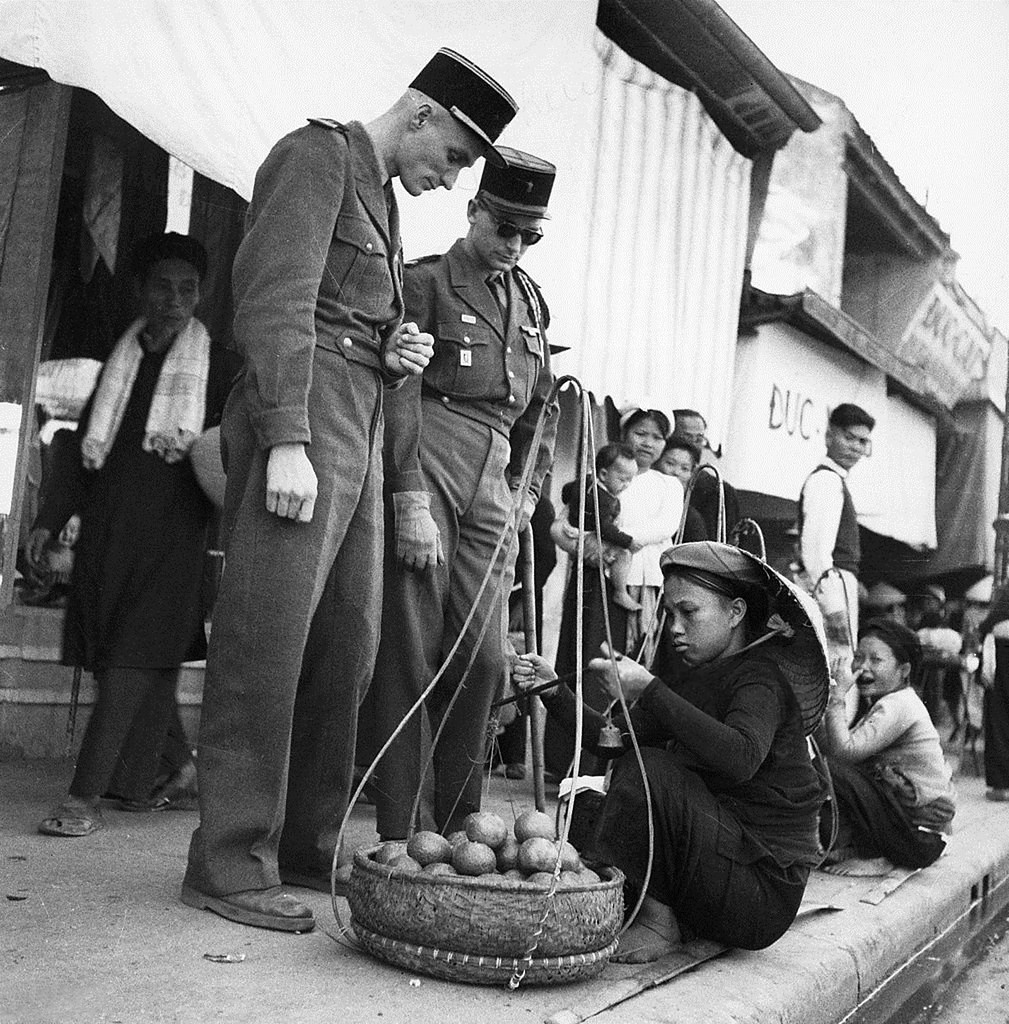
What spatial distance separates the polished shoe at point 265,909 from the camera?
111 inches

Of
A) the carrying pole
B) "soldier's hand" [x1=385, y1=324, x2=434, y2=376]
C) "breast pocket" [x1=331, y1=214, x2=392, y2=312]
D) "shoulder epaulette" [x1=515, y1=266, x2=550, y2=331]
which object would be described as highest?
"shoulder epaulette" [x1=515, y1=266, x2=550, y2=331]

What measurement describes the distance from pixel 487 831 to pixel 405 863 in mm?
220

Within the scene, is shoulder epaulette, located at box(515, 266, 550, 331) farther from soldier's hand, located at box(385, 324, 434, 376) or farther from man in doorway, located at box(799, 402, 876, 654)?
man in doorway, located at box(799, 402, 876, 654)

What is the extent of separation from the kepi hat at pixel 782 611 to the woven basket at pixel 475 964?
97 centimetres

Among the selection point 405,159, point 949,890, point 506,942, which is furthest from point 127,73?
point 949,890

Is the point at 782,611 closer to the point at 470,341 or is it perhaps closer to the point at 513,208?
the point at 470,341

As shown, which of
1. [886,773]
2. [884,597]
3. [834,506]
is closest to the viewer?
[886,773]

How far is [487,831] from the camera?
2.79m

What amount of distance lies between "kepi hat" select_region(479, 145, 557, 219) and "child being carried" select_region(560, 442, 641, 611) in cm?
204

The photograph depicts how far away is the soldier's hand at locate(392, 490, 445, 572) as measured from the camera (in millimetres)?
3518

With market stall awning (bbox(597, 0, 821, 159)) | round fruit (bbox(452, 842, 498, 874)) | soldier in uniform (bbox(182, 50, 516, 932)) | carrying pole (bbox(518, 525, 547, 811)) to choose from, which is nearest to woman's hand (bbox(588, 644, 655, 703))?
carrying pole (bbox(518, 525, 547, 811))

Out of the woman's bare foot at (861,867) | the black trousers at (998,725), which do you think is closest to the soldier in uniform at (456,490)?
the woman's bare foot at (861,867)

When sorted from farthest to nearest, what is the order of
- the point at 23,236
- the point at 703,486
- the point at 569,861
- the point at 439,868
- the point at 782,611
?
the point at 703,486 → the point at 23,236 → the point at 782,611 → the point at 569,861 → the point at 439,868

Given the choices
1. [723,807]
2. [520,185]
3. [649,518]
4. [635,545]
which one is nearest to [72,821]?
[723,807]
